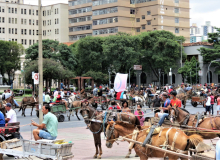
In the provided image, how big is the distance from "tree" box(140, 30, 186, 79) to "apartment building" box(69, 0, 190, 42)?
17.6 metres

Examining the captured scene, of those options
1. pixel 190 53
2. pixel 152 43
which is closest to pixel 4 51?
pixel 152 43

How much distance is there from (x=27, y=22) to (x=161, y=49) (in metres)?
62.7

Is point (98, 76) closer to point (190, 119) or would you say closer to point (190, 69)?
point (190, 69)

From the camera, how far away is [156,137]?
348 inches

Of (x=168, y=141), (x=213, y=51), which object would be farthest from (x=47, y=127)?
(x=213, y=51)

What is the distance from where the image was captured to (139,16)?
97.9 m

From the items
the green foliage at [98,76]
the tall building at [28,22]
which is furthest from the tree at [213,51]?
the tall building at [28,22]

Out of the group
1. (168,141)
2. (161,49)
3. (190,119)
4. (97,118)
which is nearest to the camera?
(168,141)

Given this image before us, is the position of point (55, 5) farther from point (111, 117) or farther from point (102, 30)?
point (111, 117)

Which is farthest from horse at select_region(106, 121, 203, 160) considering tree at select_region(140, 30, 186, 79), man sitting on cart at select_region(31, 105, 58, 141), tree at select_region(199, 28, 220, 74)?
tree at select_region(199, 28, 220, 74)

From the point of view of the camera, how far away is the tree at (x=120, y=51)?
69.8 m

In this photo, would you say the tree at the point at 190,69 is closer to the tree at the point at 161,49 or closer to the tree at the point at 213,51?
the tree at the point at 161,49

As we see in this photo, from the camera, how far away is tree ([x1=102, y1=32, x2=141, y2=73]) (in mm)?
69750

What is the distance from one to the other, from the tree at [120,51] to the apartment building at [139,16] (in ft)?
76.1
